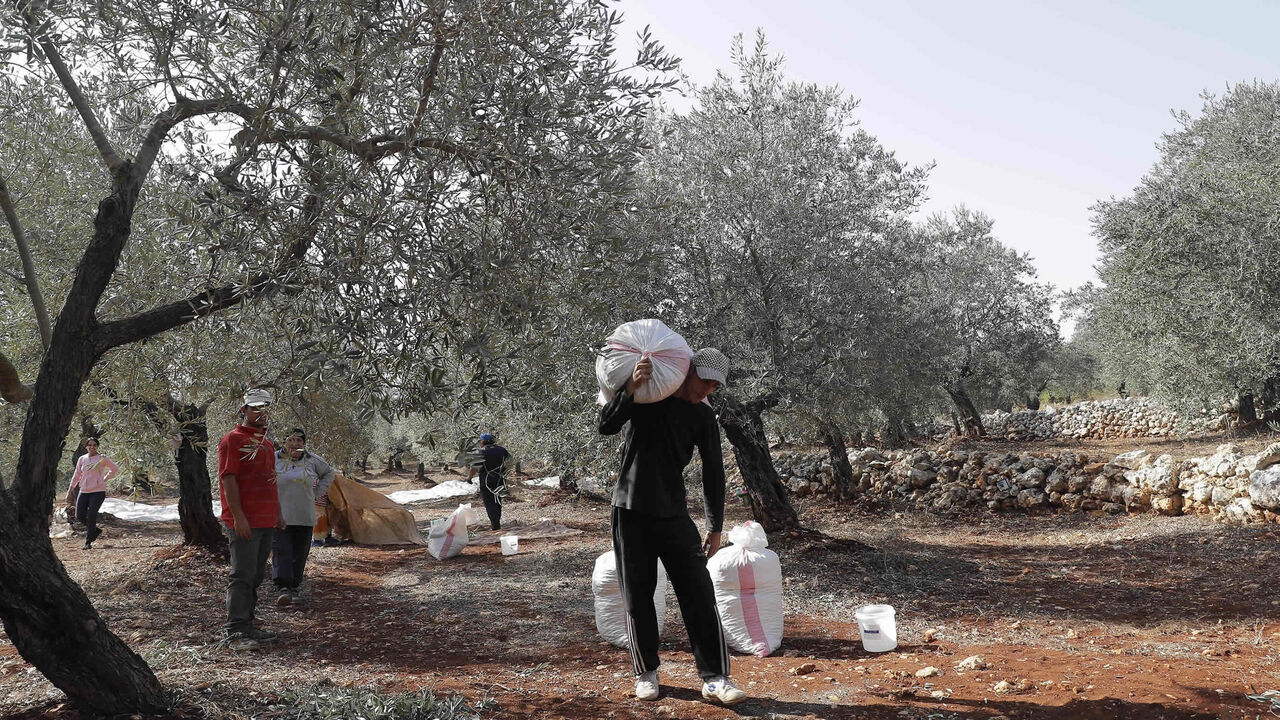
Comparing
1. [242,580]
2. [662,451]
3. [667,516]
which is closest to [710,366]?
[662,451]

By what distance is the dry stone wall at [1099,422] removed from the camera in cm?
2264

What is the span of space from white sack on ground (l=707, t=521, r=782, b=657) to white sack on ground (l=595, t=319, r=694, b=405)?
77.9 inches

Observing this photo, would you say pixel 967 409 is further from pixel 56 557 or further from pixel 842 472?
pixel 56 557

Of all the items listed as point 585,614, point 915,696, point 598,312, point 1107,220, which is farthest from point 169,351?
point 1107,220

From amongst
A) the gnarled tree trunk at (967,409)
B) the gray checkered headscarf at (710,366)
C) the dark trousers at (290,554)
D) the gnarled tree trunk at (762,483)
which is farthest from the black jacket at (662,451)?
the gnarled tree trunk at (967,409)

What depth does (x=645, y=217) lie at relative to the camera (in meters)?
8.15

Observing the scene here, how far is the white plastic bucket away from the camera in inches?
216

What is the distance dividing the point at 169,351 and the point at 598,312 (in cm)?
309

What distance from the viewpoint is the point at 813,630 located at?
6.34 m

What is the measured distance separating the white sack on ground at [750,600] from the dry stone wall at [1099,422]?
18.9 m

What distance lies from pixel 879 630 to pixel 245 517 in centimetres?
459

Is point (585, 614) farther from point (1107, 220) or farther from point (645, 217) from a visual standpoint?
point (1107, 220)

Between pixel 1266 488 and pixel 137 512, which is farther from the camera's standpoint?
pixel 137 512

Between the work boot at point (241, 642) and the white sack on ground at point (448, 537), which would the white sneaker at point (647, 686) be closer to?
the work boot at point (241, 642)
